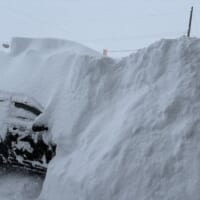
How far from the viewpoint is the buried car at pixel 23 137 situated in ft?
11.5

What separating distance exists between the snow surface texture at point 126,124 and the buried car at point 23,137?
0.16 m

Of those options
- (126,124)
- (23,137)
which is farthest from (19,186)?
(126,124)

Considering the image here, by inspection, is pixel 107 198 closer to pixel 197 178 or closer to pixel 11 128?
pixel 197 178

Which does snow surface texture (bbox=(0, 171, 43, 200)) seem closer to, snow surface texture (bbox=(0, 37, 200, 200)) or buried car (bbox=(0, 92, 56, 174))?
buried car (bbox=(0, 92, 56, 174))

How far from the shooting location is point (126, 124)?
281 centimetres

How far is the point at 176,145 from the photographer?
2422 millimetres

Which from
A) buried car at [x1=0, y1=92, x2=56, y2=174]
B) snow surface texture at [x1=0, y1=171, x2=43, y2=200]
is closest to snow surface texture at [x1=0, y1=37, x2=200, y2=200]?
buried car at [x1=0, y1=92, x2=56, y2=174]

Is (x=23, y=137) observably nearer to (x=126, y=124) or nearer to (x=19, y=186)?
(x=19, y=186)

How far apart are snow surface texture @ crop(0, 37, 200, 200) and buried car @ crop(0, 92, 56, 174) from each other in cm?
16

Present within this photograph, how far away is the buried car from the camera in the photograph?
3.51 meters

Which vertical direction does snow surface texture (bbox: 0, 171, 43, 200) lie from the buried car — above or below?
below

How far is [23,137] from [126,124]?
1.50m

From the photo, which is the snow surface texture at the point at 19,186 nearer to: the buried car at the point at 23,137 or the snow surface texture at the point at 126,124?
the buried car at the point at 23,137

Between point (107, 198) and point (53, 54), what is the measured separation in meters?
2.69
